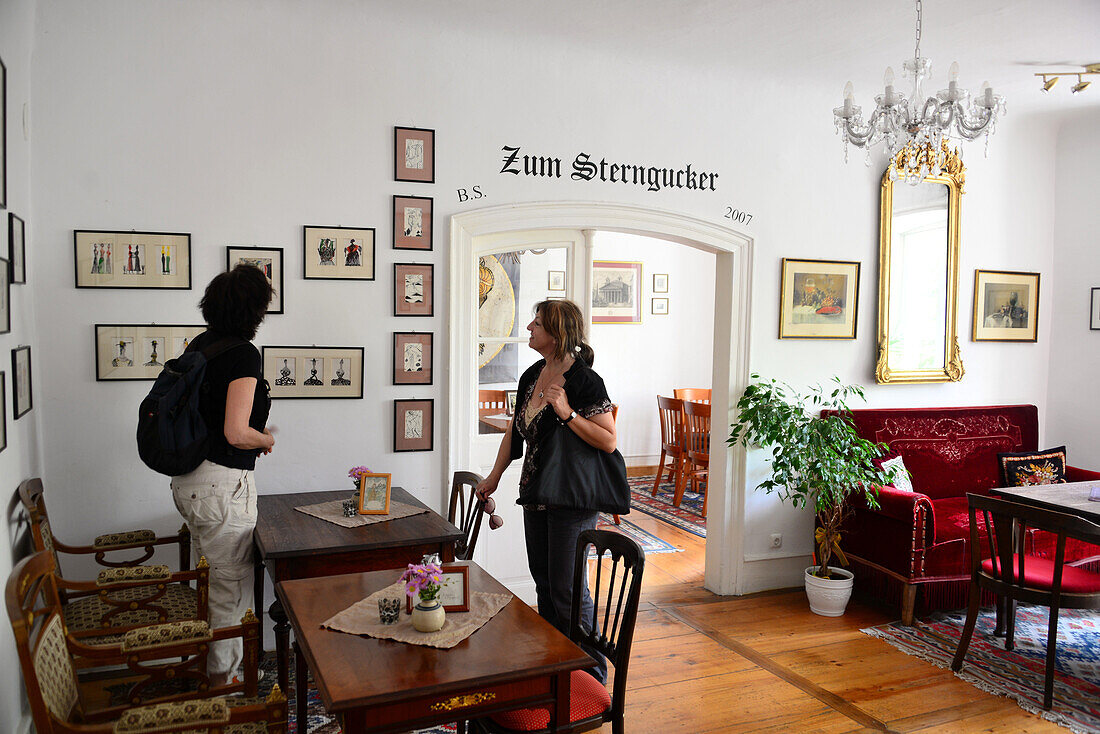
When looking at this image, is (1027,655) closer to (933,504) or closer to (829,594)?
(829,594)

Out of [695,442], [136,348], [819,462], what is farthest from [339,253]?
[695,442]

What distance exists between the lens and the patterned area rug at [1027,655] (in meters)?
3.45

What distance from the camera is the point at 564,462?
2990mm

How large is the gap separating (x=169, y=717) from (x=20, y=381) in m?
1.75

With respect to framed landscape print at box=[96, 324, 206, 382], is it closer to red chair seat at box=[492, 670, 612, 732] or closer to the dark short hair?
the dark short hair

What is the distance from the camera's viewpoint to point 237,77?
3672 millimetres

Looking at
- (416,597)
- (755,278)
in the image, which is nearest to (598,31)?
(755,278)

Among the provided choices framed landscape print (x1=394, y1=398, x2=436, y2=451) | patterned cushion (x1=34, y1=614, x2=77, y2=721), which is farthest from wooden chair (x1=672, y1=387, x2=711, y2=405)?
patterned cushion (x1=34, y1=614, x2=77, y2=721)

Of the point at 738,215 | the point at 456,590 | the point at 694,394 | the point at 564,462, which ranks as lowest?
the point at 456,590

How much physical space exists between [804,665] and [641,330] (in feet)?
17.1

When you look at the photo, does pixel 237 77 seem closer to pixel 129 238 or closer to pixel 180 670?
pixel 129 238

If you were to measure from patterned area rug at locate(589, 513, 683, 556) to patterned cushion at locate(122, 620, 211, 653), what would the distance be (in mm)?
3525

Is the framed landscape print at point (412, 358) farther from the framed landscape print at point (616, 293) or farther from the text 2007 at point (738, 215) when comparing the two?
the framed landscape print at point (616, 293)

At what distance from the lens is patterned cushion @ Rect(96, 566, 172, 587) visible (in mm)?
2693
